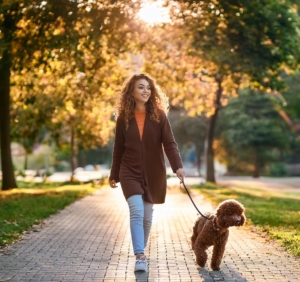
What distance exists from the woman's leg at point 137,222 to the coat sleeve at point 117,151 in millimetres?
405

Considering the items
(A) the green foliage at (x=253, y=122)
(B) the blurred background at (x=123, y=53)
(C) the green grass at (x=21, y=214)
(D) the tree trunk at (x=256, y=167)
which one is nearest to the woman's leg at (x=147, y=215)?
(C) the green grass at (x=21, y=214)

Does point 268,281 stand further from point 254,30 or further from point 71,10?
point 254,30

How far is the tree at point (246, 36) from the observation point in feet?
62.3

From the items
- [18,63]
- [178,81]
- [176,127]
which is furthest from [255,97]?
[18,63]

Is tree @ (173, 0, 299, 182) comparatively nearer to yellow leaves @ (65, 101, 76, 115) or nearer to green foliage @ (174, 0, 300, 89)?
green foliage @ (174, 0, 300, 89)

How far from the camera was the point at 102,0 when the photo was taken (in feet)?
55.5

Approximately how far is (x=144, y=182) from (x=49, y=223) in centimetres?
527

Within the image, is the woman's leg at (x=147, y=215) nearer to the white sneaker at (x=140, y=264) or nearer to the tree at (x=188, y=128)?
the white sneaker at (x=140, y=264)

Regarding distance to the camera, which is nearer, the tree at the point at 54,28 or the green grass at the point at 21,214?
the green grass at the point at 21,214

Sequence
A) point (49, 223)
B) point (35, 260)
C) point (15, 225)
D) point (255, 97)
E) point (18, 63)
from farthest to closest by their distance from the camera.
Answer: point (255, 97), point (18, 63), point (49, 223), point (15, 225), point (35, 260)

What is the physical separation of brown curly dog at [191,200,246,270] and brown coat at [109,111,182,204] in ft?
1.91

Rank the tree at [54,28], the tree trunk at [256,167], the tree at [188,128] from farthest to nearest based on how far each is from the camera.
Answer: the tree at [188,128], the tree trunk at [256,167], the tree at [54,28]

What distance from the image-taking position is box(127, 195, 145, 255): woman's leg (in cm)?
725

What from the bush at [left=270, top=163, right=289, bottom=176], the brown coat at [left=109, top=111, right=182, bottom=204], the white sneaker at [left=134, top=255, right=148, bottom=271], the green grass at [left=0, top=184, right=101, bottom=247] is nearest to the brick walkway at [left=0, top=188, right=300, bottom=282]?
the white sneaker at [left=134, top=255, right=148, bottom=271]
